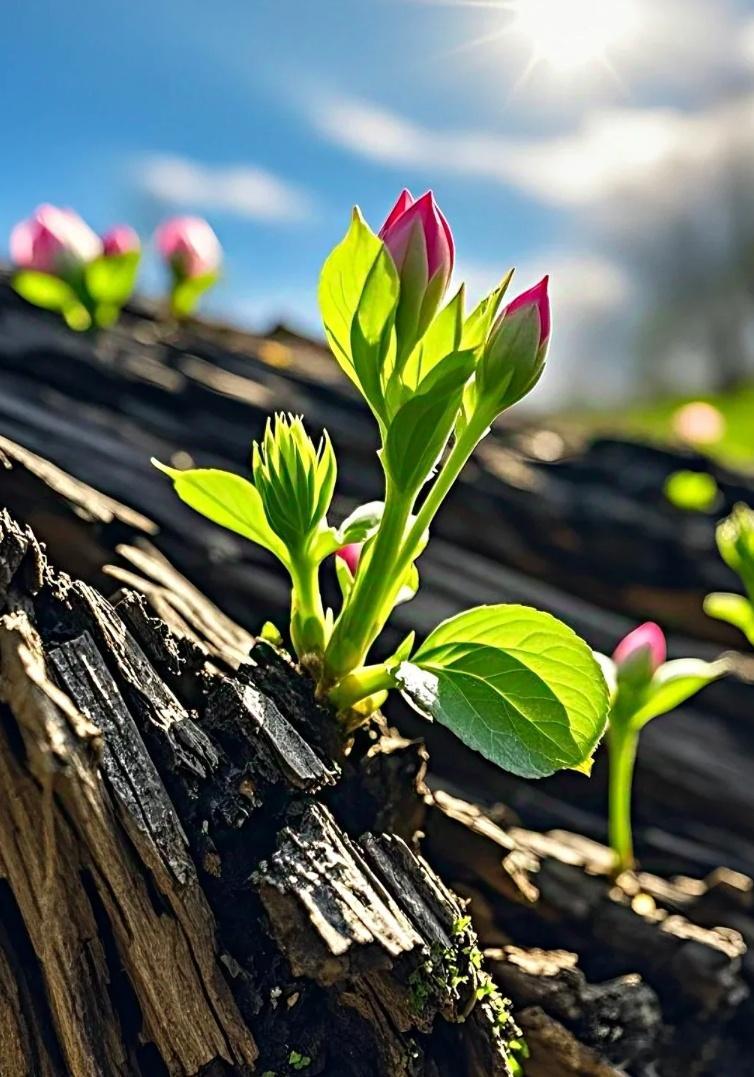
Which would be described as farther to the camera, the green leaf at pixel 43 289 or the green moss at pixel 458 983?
the green leaf at pixel 43 289

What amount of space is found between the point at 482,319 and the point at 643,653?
2.46 feet

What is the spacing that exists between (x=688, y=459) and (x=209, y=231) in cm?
189

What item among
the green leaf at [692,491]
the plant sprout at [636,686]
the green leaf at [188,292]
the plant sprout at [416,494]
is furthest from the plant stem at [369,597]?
the green leaf at [188,292]

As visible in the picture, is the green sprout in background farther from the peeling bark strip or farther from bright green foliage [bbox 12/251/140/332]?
the peeling bark strip

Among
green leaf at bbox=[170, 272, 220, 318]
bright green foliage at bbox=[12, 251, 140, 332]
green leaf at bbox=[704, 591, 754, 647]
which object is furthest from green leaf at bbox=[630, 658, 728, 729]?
green leaf at bbox=[170, 272, 220, 318]

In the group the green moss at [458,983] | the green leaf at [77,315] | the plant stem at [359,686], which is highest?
the green leaf at [77,315]

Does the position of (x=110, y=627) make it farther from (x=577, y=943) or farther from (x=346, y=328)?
(x=577, y=943)

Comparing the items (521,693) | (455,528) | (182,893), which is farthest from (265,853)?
(455,528)

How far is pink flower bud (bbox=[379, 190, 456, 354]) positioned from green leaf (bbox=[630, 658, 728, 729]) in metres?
0.82

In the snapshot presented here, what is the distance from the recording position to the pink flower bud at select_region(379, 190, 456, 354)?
104 centimetres

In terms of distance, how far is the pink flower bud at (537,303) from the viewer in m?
1.07

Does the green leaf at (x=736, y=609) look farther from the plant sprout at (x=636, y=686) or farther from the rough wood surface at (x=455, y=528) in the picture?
the rough wood surface at (x=455, y=528)

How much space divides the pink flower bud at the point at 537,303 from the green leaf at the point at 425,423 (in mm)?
111

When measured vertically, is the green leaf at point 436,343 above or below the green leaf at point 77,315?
above
